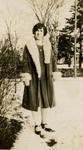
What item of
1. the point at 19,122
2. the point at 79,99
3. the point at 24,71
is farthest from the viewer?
the point at 79,99

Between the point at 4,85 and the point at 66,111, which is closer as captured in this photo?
the point at 4,85

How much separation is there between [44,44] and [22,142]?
5.78 feet

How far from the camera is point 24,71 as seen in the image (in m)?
7.62

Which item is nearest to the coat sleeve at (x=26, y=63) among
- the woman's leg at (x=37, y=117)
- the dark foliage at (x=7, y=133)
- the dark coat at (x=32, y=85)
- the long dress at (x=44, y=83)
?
the dark coat at (x=32, y=85)

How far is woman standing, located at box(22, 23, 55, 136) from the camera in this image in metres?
7.66

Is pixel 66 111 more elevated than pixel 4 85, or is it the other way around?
pixel 4 85

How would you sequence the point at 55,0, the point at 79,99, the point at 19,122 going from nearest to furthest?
1. the point at 19,122
2. the point at 79,99
3. the point at 55,0

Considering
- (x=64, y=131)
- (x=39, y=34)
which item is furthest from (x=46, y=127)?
(x=39, y=34)

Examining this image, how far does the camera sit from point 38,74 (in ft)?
25.3

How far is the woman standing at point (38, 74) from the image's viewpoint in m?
7.66

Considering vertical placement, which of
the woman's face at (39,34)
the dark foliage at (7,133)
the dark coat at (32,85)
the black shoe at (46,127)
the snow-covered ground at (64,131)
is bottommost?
the snow-covered ground at (64,131)

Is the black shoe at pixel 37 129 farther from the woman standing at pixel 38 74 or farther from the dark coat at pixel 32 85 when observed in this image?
the dark coat at pixel 32 85

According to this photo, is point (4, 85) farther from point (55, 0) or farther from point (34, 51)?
point (55, 0)

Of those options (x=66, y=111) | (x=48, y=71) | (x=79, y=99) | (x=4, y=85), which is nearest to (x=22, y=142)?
(x=4, y=85)
